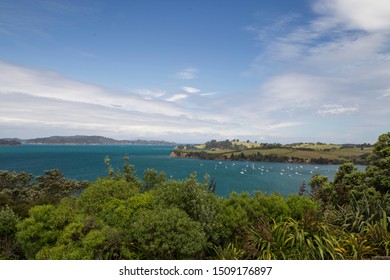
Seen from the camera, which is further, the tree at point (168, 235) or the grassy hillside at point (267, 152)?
the grassy hillside at point (267, 152)

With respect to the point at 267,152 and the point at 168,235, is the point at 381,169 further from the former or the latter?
the point at 267,152

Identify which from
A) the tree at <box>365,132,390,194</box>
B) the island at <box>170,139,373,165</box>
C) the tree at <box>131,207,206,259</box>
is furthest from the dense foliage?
the island at <box>170,139,373,165</box>

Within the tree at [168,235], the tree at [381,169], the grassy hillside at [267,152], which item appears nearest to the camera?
the tree at [168,235]

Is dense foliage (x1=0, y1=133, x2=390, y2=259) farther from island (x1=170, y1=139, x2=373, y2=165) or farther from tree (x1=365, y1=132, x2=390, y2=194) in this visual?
island (x1=170, y1=139, x2=373, y2=165)

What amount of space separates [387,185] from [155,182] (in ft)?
24.7

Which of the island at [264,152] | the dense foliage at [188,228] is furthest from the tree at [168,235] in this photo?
the island at [264,152]

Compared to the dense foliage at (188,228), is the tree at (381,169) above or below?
above

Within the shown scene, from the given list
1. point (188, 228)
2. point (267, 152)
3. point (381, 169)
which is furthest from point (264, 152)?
point (188, 228)

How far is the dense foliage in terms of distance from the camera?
474 cm

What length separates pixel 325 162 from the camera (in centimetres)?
6431

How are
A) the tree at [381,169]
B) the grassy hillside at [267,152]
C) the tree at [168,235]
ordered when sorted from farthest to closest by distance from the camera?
the grassy hillside at [267,152], the tree at [381,169], the tree at [168,235]

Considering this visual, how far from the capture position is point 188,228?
15.8ft

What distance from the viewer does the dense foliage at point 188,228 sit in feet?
15.5

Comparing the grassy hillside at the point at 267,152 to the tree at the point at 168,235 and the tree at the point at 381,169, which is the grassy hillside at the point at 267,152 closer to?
the tree at the point at 381,169
